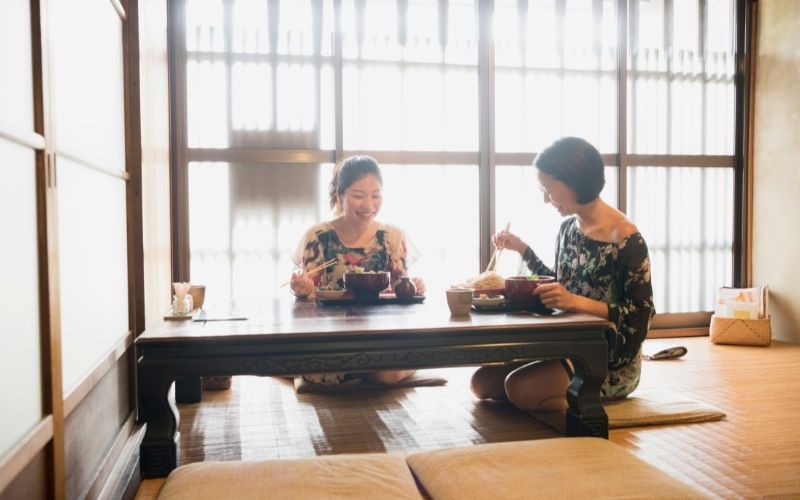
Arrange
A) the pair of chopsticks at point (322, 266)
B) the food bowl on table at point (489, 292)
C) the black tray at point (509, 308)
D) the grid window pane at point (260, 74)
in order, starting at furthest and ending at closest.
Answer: the grid window pane at point (260, 74) < the pair of chopsticks at point (322, 266) < the food bowl on table at point (489, 292) < the black tray at point (509, 308)

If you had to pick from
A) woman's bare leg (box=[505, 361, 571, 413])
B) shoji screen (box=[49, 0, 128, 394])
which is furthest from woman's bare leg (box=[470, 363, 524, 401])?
shoji screen (box=[49, 0, 128, 394])

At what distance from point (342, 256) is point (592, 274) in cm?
119

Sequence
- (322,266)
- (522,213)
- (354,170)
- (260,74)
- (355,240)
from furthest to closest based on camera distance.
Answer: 1. (522,213)
2. (260,74)
3. (355,240)
4. (354,170)
5. (322,266)

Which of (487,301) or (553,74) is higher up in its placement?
(553,74)

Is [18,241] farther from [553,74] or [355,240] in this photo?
[553,74]

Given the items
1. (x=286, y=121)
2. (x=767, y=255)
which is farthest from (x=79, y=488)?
(x=767, y=255)

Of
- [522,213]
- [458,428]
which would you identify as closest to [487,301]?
[458,428]

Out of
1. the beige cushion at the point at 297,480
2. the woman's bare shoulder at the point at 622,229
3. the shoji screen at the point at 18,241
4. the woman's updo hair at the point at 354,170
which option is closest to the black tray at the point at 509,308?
the woman's bare shoulder at the point at 622,229

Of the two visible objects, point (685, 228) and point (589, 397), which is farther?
point (685, 228)

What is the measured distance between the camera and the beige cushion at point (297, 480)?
4.85 ft

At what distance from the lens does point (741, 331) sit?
4496 millimetres

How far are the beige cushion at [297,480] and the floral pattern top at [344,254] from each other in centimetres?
145

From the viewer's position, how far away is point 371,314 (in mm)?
2174

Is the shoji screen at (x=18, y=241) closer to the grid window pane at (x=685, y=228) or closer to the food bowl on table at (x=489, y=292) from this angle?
the food bowl on table at (x=489, y=292)
